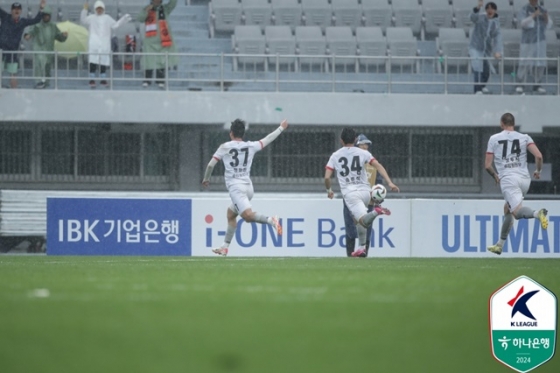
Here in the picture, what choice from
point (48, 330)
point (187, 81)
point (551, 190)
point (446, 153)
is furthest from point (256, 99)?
point (48, 330)

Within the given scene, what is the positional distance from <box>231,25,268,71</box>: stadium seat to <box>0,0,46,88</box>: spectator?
171 inches

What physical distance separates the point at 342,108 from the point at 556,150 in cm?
637

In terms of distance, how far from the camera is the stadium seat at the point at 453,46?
993 inches

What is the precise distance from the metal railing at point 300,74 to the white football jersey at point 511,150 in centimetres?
740

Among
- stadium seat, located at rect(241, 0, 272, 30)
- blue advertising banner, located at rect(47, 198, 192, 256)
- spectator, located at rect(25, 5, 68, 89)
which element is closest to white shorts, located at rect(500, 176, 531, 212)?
blue advertising banner, located at rect(47, 198, 192, 256)

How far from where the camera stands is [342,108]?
80.6 feet

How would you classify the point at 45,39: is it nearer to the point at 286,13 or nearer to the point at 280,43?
the point at 280,43

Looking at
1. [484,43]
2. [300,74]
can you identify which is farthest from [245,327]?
[484,43]

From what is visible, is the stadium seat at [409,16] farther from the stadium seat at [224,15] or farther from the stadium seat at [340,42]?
the stadium seat at [224,15]

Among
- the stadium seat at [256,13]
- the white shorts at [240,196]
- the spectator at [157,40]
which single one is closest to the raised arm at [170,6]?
the spectator at [157,40]

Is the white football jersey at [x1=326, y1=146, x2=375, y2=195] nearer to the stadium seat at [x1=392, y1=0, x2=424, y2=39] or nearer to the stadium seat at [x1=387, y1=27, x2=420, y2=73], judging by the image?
the stadium seat at [x1=387, y1=27, x2=420, y2=73]

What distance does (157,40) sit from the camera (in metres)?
24.1

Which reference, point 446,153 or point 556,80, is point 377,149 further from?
point 556,80

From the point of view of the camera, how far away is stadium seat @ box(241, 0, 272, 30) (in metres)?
27.0
